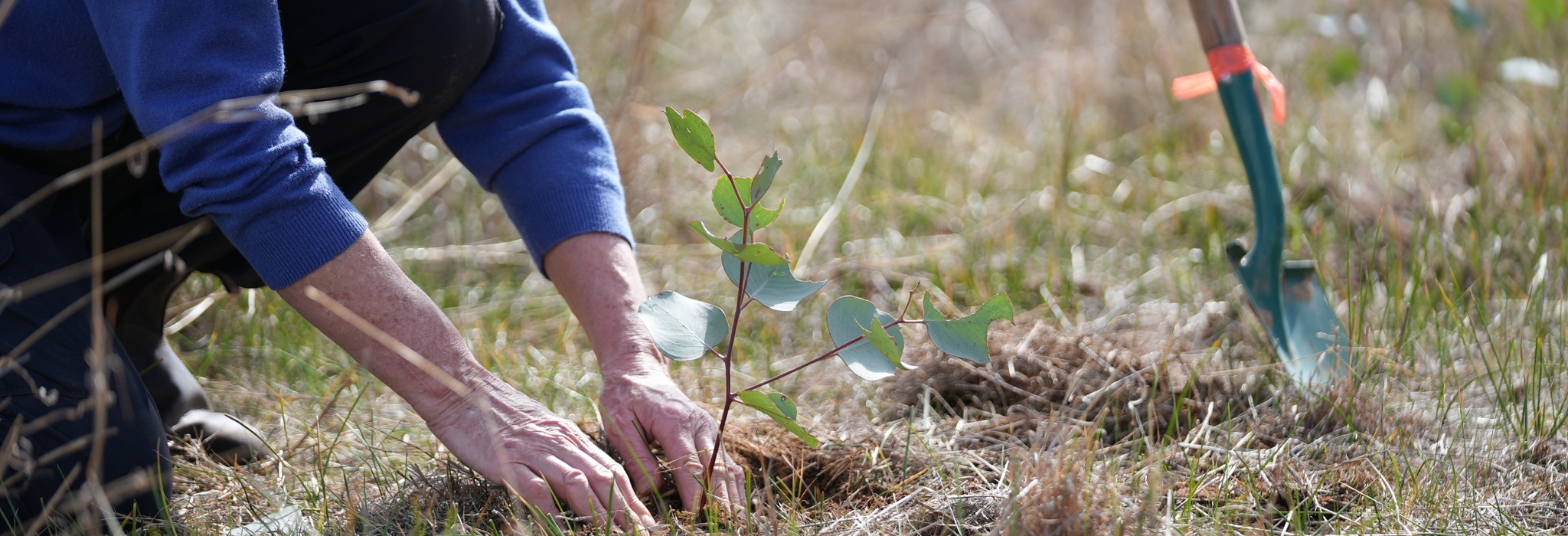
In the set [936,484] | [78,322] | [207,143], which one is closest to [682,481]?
[936,484]

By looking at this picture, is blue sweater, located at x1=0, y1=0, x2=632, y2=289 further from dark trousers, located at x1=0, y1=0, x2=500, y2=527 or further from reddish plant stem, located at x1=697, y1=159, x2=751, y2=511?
reddish plant stem, located at x1=697, y1=159, x2=751, y2=511

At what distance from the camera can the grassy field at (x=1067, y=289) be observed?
122cm

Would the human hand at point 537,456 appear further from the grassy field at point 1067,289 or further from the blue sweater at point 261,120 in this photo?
the blue sweater at point 261,120

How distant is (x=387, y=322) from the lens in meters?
1.10

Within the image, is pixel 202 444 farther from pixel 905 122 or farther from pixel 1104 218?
pixel 905 122

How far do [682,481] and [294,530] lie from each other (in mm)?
404

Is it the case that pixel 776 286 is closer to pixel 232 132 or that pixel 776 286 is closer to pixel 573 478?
pixel 573 478

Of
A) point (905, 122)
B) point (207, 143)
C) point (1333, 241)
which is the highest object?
point (207, 143)

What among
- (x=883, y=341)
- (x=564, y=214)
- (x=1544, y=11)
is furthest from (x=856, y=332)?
(x=1544, y=11)

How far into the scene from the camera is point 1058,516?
3.37 feet

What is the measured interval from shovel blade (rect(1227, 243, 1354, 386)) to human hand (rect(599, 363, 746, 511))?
0.86m

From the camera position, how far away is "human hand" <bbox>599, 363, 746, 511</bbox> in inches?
45.4

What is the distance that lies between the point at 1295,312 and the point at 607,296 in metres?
1.06

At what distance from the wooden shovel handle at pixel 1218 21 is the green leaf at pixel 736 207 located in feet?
3.14
